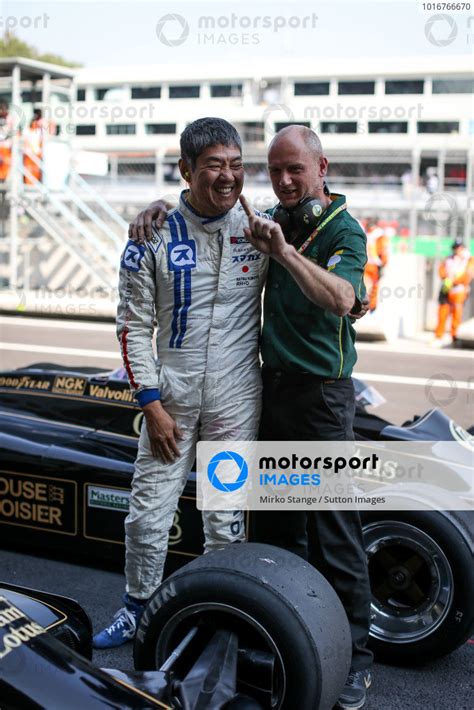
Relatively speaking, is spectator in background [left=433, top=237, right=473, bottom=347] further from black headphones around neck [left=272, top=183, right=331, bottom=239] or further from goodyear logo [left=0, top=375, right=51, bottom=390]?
black headphones around neck [left=272, top=183, right=331, bottom=239]

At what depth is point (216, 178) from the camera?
2.71 meters

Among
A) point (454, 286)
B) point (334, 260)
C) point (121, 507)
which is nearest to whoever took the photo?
point (334, 260)

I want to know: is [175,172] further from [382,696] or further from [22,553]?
[382,696]

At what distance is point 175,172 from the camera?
20547 mm

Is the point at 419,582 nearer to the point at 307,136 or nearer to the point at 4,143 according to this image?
the point at 307,136

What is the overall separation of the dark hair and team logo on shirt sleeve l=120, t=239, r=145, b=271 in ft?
1.09

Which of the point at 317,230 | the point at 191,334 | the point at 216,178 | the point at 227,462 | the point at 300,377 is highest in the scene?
the point at 216,178

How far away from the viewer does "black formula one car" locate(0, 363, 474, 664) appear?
2.97 meters

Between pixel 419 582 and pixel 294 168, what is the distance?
1590 millimetres

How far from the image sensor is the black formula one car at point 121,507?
2.97 metres

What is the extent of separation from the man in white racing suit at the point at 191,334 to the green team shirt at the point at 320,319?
148 millimetres

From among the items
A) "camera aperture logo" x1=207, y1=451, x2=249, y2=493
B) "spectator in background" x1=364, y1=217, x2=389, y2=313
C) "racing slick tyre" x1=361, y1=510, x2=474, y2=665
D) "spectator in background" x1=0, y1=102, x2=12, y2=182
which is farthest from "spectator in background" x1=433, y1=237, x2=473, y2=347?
"camera aperture logo" x1=207, y1=451, x2=249, y2=493

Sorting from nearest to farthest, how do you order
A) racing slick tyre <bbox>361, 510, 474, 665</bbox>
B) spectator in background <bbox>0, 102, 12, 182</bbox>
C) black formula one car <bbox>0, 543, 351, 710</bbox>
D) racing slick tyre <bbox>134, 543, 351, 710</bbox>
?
black formula one car <bbox>0, 543, 351, 710</bbox> < racing slick tyre <bbox>134, 543, 351, 710</bbox> < racing slick tyre <bbox>361, 510, 474, 665</bbox> < spectator in background <bbox>0, 102, 12, 182</bbox>

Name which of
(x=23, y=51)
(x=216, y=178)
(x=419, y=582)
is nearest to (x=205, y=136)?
(x=216, y=178)
